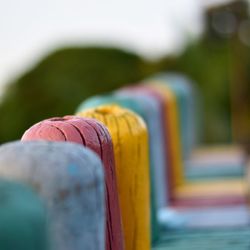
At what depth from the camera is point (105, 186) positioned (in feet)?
16.7

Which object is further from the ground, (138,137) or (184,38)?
(138,137)

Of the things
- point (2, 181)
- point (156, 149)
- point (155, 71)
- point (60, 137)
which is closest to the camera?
point (2, 181)

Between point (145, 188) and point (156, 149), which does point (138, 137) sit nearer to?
point (145, 188)

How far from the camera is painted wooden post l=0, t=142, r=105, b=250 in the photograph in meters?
4.15

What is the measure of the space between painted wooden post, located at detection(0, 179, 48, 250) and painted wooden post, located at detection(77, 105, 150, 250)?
2113 mm

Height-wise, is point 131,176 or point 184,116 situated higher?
point 131,176

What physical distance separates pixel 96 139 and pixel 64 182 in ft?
3.22

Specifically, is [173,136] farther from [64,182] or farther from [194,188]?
[64,182]

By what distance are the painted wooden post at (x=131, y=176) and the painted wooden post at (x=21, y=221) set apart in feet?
6.93

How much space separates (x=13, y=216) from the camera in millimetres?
3562

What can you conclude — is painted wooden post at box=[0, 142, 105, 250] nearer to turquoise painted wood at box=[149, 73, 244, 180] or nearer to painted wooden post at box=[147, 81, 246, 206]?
painted wooden post at box=[147, 81, 246, 206]

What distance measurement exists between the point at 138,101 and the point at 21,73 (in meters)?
16.6

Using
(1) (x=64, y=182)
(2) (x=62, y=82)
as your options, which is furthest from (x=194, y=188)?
(2) (x=62, y=82)

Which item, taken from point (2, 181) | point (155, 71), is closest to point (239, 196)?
point (2, 181)
